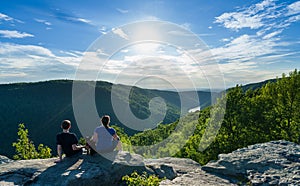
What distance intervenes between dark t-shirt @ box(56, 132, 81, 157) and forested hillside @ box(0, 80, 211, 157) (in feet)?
377

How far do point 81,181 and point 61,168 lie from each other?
1.26m

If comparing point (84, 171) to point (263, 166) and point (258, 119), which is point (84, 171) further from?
point (258, 119)

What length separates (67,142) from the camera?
10.7m

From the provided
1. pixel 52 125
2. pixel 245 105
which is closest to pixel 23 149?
pixel 245 105

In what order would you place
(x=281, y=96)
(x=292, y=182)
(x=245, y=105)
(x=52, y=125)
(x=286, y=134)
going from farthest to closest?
1. (x=52, y=125)
2. (x=245, y=105)
3. (x=281, y=96)
4. (x=286, y=134)
5. (x=292, y=182)

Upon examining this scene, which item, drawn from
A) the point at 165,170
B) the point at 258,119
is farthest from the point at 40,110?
the point at 165,170

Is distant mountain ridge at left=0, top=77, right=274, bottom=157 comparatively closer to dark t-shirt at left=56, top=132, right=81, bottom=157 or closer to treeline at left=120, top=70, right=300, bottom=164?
treeline at left=120, top=70, right=300, bottom=164

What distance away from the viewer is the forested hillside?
433ft

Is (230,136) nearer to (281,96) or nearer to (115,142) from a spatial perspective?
(281,96)

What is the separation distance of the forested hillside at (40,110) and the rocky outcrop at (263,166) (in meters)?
118

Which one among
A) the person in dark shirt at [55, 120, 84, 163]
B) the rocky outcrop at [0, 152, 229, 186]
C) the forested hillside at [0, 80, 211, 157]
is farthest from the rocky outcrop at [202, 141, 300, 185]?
the forested hillside at [0, 80, 211, 157]

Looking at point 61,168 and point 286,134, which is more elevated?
point 61,168

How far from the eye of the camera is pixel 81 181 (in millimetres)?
8844

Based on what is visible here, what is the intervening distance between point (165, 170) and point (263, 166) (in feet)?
13.4
